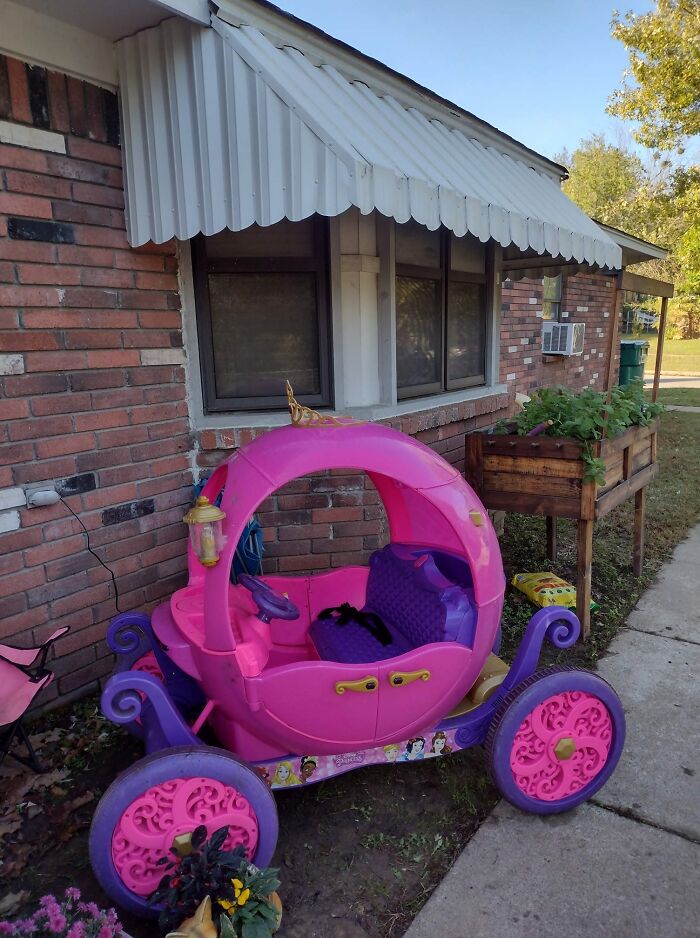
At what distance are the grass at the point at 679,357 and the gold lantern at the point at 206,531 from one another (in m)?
21.9

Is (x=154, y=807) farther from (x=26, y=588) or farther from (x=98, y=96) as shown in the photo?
(x=98, y=96)

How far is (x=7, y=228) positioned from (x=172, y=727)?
82.1 inches

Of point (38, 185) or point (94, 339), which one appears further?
point (94, 339)

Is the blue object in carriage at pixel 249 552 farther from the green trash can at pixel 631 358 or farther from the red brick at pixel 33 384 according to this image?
the green trash can at pixel 631 358

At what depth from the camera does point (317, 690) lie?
6.81 feet

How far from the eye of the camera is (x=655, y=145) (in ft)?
43.1

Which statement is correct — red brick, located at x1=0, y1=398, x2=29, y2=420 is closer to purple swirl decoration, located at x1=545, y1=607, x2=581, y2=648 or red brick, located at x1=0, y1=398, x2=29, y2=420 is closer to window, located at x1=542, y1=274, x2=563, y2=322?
purple swirl decoration, located at x1=545, y1=607, x2=581, y2=648

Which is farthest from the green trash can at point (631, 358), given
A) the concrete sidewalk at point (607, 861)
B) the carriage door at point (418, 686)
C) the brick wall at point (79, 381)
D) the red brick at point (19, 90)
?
the red brick at point (19, 90)

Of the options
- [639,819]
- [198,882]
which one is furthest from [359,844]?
[639,819]

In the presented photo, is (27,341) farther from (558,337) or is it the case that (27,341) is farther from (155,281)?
(558,337)

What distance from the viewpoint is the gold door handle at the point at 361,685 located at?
6.84 ft

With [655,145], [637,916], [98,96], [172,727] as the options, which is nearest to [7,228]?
[98,96]

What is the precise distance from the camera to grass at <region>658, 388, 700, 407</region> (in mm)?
13320

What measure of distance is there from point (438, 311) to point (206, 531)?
117 inches
